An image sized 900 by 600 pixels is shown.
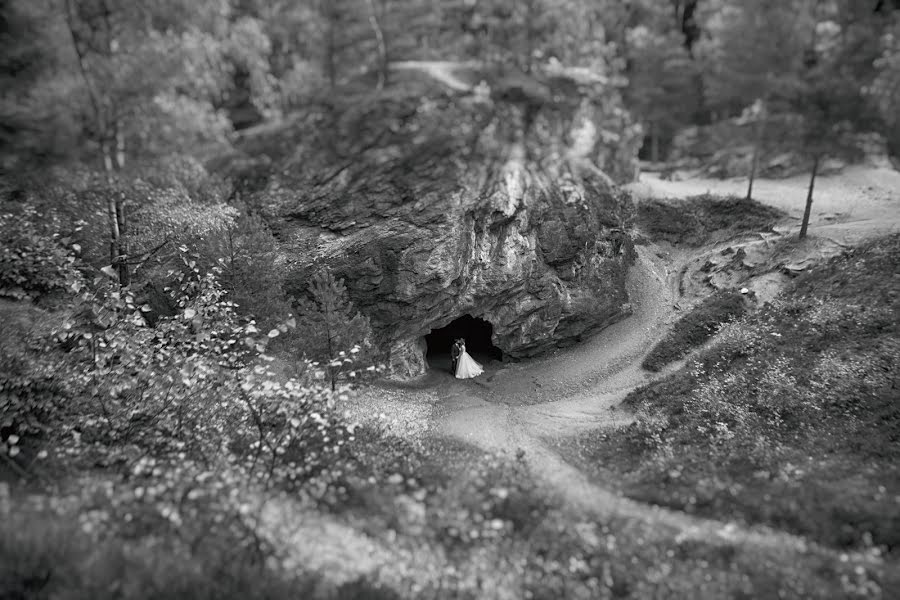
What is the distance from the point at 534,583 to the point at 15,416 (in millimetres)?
10818

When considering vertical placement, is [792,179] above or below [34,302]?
below

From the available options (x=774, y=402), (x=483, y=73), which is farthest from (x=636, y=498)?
(x=483, y=73)

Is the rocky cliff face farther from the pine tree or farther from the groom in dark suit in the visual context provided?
the pine tree

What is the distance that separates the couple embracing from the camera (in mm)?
21906

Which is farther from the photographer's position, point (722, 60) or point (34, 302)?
point (722, 60)

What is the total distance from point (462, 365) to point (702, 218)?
715 inches

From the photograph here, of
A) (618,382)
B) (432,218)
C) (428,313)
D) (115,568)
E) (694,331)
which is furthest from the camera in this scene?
(428,313)

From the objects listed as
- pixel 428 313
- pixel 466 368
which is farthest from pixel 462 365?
pixel 428 313

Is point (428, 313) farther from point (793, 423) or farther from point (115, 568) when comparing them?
point (115, 568)

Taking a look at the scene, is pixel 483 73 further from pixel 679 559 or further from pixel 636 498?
pixel 679 559

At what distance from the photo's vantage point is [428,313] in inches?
828

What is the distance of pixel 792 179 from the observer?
2956 cm

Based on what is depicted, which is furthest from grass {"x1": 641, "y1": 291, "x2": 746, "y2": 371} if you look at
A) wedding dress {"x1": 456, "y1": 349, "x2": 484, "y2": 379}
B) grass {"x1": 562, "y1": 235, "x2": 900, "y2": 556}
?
wedding dress {"x1": 456, "y1": 349, "x2": 484, "y2": 379}

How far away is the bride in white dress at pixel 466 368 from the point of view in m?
21.9
